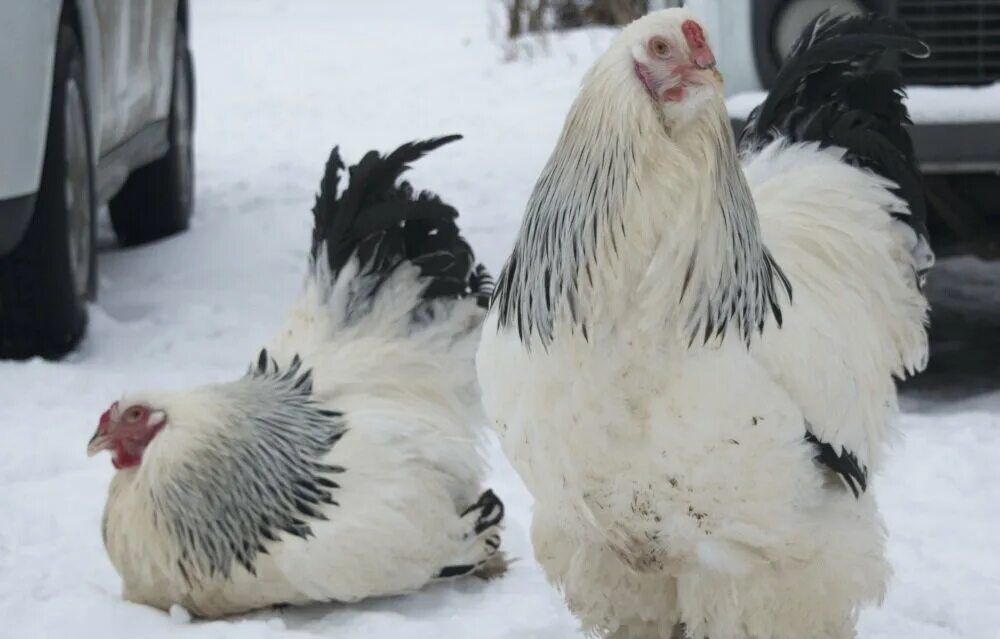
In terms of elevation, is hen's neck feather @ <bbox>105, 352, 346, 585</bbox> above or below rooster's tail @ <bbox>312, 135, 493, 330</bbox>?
below

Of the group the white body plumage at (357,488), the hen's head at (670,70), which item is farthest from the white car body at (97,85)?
the hen's head at (670,70)

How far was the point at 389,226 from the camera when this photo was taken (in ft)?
15.6

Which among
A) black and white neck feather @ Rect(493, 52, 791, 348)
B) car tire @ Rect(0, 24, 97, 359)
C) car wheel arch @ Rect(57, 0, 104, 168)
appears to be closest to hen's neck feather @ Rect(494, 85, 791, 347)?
black and white neck feather @ Rect(493, 52, 791, 348)

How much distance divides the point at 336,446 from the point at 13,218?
6.58 ft

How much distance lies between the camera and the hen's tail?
409 cm

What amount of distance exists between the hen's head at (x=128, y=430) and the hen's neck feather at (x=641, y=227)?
1.49 m

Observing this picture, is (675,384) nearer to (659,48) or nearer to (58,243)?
(659,48)

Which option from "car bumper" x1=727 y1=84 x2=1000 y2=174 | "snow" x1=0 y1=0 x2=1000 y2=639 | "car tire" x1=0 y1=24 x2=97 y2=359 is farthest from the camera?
"car tire" x1=0 y1=24 x2=97 y2=359

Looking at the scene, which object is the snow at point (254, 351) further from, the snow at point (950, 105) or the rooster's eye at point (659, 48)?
the rooster's eye at point (659, 48)

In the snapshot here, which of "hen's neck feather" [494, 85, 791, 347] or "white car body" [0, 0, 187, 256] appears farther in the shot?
"white car body" [0, 0, 187, 256]

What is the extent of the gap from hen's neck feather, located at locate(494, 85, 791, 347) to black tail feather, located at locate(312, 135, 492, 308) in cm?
155

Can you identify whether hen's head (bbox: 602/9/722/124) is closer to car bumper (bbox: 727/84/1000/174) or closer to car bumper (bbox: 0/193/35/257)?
car bumper (bbox: 727/84/1000/174)

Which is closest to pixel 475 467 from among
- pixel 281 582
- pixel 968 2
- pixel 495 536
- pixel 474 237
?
pixel 495 536

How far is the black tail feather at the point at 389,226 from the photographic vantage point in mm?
4738
